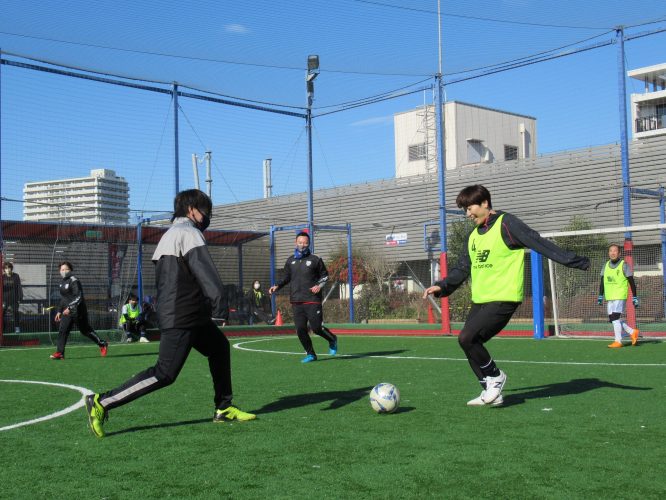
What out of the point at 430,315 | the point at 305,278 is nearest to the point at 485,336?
the point at 305,278

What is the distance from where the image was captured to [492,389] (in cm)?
716

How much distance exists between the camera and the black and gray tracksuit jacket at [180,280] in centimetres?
612

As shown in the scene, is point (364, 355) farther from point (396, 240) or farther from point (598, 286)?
point (396, 240)

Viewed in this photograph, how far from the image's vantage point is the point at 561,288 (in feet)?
65.9

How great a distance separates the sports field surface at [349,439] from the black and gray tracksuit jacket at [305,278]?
294 centimetres

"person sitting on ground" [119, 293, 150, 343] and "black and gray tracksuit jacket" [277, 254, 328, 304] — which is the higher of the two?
"black and gray tracksuit jacket" [277, 254, 328, 304]

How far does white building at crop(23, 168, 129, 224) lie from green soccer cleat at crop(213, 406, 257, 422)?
13.8m

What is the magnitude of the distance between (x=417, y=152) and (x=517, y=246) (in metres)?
43.5

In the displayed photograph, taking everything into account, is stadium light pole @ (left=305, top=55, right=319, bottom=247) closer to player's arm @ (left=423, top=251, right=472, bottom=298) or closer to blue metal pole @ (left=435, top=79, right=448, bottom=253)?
blue metal pole @ (left=435, top=79, right=448, bottom=253)

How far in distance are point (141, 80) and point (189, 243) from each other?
52.9ft

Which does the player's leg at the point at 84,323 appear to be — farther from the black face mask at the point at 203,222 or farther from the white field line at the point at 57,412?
the black face mask at the point at 203,222

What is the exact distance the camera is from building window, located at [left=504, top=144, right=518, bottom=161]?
5078cm

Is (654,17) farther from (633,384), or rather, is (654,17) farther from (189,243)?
(189,243)

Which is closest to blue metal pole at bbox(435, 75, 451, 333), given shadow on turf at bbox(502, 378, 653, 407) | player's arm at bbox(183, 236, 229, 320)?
shadow on turf at bbox(502, 378, 653, 407)
